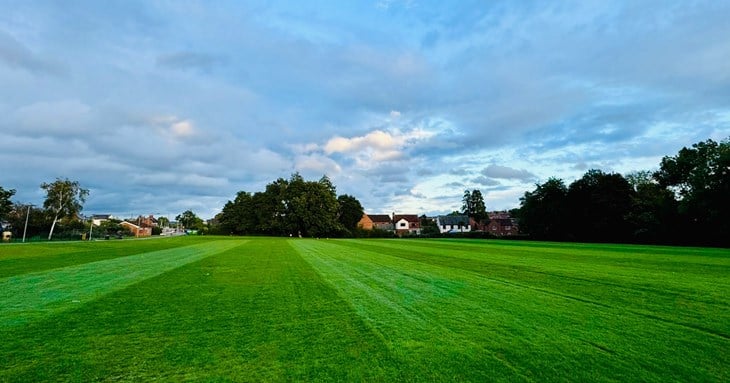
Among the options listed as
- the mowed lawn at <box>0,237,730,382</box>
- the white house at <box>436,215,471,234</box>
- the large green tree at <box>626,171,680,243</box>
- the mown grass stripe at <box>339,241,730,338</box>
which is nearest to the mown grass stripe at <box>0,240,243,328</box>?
the mowed lawn at <box>0,237,730,382</box>

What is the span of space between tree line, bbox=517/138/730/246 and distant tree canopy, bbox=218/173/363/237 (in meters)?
39.3

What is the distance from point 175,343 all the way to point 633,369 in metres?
4.88

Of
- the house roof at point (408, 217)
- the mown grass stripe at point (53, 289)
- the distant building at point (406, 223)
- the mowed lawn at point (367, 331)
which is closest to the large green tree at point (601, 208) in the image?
the mowed lawn at point (367, 331)

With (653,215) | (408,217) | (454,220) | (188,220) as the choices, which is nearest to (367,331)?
(653,215)

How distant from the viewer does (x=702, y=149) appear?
55.2 m

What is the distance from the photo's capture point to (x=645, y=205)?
58.2 meters

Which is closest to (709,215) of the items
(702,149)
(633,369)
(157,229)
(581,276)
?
(702,149)

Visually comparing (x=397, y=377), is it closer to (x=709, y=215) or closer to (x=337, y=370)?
(x=337, y=370)

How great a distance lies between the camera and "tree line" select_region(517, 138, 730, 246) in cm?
4481

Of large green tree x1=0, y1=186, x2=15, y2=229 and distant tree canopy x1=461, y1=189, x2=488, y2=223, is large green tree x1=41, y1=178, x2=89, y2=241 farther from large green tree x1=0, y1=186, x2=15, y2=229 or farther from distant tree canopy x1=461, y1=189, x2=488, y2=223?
distant tree canopy x1=461, y1=189, x2=488, y2=223

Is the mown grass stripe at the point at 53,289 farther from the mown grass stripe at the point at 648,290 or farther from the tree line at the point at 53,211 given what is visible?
the tree line at the point at 53,211

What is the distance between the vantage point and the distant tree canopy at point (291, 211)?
86.7 meters

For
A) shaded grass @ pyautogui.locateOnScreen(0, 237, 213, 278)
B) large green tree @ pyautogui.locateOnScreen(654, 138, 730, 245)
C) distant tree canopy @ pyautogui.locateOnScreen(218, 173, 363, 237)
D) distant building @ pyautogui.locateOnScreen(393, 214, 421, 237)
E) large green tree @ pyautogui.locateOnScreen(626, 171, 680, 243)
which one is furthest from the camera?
distant building @ pyautogui.locateOnScreen(393, 214, 421, 237)

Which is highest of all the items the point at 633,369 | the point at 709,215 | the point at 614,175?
the point at 614,175
